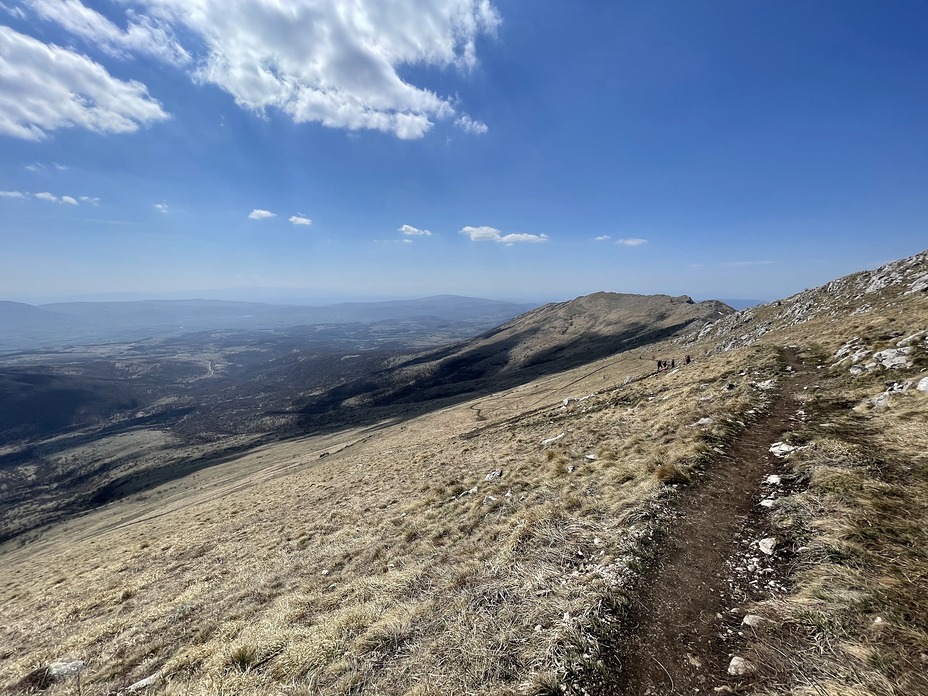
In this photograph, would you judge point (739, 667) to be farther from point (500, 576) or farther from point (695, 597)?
point (500, 576)

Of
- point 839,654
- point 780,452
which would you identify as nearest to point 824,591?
point 839,654

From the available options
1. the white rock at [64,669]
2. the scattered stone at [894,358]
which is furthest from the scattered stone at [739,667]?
the scattered stone at [894,358]

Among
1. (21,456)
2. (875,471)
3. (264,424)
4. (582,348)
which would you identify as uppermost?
(875,471)

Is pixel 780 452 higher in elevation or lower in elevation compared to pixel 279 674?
higher

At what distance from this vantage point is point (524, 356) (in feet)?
524

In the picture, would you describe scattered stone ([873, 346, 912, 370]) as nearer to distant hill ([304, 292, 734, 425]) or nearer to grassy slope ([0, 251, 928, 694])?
grassy slope ([0, 251, 928, 694])

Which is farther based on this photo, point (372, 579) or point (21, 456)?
point (21, 456)

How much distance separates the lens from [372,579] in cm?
993

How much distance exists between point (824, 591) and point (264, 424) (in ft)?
567

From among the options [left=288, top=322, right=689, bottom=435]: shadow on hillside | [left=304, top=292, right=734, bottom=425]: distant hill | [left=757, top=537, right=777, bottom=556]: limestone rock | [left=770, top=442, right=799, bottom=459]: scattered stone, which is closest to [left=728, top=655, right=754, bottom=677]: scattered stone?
[left=757, top=537, right=777, bottom=556]: limestone rock

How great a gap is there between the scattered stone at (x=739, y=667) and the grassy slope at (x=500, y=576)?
0.26m

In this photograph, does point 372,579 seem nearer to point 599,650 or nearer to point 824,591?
point 599,650

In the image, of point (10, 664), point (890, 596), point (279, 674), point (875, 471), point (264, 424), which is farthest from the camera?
point (264, 424)

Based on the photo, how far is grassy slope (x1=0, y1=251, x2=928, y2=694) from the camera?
5.35m
